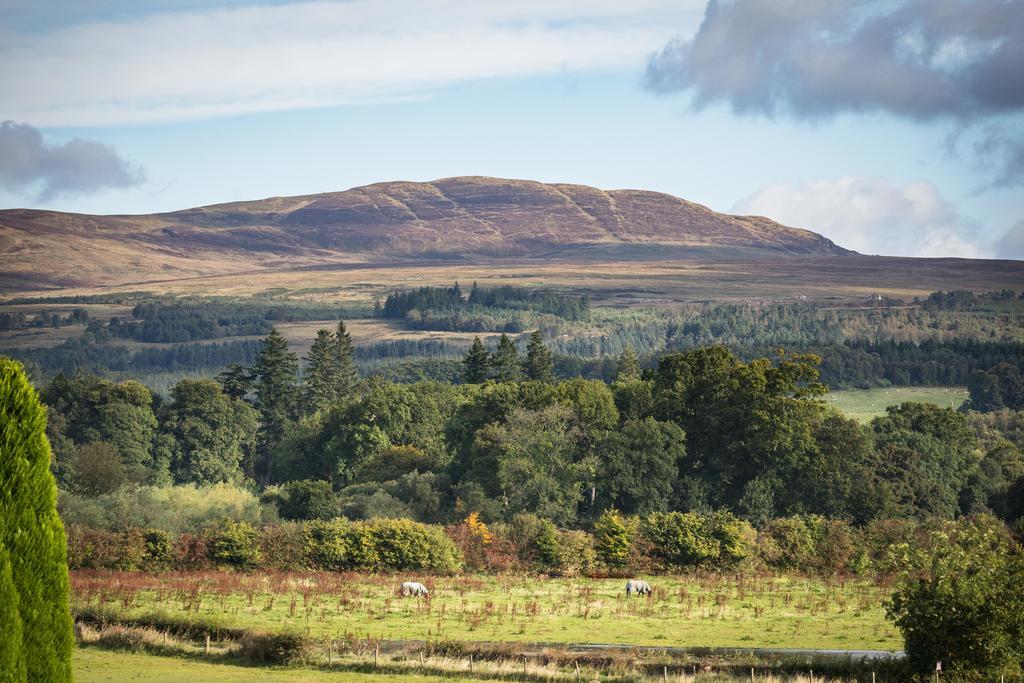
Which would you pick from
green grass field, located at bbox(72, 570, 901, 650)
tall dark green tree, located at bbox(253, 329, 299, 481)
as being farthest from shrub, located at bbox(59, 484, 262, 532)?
tall dark green tree, located at bbox(253, 329, 299, 481)

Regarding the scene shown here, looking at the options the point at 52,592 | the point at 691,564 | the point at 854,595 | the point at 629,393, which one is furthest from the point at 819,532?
the point at 52,592

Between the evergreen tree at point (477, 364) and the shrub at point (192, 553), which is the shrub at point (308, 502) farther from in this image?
the evergreen tree at point (477, 364)

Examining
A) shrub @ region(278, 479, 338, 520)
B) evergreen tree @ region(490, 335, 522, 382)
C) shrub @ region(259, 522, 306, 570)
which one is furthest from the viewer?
evergreen tree @ region(490, 335, 522, 382)

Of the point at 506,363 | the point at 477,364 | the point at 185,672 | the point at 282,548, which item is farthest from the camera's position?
the point at 477,364

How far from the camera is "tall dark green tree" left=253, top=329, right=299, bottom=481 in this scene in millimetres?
156875

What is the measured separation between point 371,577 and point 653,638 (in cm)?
2375

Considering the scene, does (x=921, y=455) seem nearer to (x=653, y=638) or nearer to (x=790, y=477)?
(x=790, y=477)

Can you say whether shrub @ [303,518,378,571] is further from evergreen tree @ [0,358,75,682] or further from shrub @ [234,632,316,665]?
evergreen tree @ [0,358,75,682]

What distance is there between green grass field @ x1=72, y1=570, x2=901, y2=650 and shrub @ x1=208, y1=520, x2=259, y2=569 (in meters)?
2.67

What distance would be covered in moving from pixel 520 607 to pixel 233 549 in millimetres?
20450

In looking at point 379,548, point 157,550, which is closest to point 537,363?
point 379,548

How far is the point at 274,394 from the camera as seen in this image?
162 m

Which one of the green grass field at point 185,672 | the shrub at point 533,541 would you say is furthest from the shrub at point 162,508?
the green grass field at point 185,672

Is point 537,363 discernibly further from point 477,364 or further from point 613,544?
point 613,544
